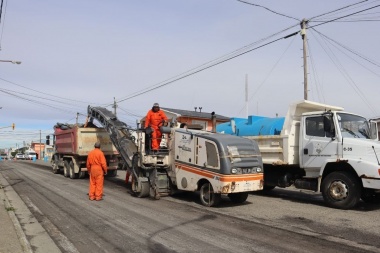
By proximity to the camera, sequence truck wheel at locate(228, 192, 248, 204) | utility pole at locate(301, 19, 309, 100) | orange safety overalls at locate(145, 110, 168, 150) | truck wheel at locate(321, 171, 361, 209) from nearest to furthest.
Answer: truck wheel at locate(321, 171, 361, 209), truck wheel at locate(228, 192, 248, 204), orange safety overalls at locate(145, 110, 168, 150), utility pole at locate(301, 19, 309, 100)

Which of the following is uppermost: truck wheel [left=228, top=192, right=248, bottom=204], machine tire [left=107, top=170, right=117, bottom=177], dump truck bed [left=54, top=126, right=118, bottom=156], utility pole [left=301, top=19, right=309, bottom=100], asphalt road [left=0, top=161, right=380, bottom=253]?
utility pole [left=301, top=19, right=309, bottom=100]

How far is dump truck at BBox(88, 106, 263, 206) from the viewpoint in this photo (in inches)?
400

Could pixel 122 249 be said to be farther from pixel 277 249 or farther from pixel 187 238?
pixel 277 249

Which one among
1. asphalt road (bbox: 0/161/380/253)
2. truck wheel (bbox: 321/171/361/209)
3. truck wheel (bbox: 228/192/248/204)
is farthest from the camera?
truck wheel (bbox: 228/192/248/204)

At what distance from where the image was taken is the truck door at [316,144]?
10602 mm

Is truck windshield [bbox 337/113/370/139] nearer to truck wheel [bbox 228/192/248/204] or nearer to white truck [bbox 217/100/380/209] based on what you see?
white truck [bbox 217/100/380/209]

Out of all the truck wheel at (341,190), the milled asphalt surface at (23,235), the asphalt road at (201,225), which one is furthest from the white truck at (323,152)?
the milled asphalt surface at (23,235)

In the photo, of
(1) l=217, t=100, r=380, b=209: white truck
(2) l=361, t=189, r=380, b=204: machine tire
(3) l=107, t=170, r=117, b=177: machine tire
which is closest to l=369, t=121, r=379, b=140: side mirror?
(1) l=217, t=100, r=380, b=209: white truck

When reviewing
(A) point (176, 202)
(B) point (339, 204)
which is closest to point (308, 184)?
(B) point (339, 204)

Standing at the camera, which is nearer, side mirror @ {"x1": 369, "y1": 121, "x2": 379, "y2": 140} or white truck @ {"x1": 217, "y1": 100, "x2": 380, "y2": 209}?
white truck @ {"x1": 217, "y1": 100, "x2": 380, "y2": 209}

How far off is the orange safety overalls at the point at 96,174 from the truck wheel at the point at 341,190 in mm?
6639

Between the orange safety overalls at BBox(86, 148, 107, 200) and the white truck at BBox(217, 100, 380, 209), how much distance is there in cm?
514

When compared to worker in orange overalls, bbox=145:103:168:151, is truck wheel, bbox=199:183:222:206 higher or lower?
lower

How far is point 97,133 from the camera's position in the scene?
62.2 ft
